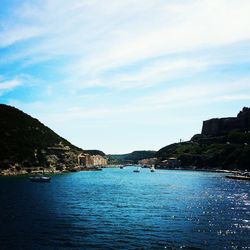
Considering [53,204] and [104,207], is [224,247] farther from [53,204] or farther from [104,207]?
[53,204]

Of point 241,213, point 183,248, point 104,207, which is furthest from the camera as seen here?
point 104,207

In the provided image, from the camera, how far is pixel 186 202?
9881cm

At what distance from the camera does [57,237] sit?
180 ft

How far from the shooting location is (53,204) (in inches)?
3605

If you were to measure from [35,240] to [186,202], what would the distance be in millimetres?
53224

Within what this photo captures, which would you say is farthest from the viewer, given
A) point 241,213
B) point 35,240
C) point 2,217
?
point 241,213

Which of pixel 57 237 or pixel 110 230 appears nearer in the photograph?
pixel 57 237

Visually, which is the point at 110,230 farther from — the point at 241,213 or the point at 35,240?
the point at 241,213

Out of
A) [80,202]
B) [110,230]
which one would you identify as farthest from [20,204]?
[110,230]

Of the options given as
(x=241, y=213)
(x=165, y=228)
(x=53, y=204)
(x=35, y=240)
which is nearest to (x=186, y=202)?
(x=241, y=213)

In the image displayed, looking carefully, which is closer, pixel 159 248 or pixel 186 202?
pixel 159 248

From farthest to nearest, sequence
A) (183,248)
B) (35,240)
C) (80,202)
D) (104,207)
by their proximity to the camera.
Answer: (80,202) < (104,207) < (35,240) < (183,248)

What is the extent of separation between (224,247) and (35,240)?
24.3 meters

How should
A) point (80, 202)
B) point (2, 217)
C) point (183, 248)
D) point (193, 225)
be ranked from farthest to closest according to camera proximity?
1. point (80, 202)
2. point (2, 217)
3. point (193, 225)
4. point (183, 248)
